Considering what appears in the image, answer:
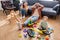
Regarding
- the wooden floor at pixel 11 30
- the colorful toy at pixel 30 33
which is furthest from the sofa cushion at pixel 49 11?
the colorful toy at pixel 30 33

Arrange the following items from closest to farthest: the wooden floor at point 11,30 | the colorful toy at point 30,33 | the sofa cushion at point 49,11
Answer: the colorful toy at point 30,33
the wooden floor at point 11,30
the sofa cushion at point 49,11

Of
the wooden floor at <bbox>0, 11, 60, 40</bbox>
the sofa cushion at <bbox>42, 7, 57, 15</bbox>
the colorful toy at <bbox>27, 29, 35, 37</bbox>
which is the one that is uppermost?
the sofa cushion at <bbox>42, 7, 57, 15</bbox>

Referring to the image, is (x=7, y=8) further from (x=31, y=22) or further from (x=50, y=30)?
(x=50, y=30)

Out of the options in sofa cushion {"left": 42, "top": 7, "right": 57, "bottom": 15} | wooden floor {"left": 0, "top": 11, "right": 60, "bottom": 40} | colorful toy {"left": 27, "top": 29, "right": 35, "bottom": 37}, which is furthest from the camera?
sofa cushion {"left": 42, "top": 7, "right": 57, "bottom": 15}

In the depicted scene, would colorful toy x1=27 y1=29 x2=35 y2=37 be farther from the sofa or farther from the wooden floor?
the sofa

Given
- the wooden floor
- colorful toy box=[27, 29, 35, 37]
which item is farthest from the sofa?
colorful toy box=[27, 29, 35, 37]

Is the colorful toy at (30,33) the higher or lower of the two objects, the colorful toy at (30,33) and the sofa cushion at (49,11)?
the lower

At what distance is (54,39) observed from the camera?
325cm

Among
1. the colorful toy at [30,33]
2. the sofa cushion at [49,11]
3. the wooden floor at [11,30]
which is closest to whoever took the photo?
the colorful toy at [30,33]

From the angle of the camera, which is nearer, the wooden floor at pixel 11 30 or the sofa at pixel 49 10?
the wooden floor at pixel 11 30

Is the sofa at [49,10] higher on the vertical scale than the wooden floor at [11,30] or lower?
higher

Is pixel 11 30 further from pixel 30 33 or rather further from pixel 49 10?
pixel 49 10

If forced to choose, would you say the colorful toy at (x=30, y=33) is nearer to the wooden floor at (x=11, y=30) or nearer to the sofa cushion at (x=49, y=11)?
the wooden floor at (x=11, y=30)

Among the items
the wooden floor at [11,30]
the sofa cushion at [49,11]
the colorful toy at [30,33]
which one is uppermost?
the sofa cushion at [49,11]
